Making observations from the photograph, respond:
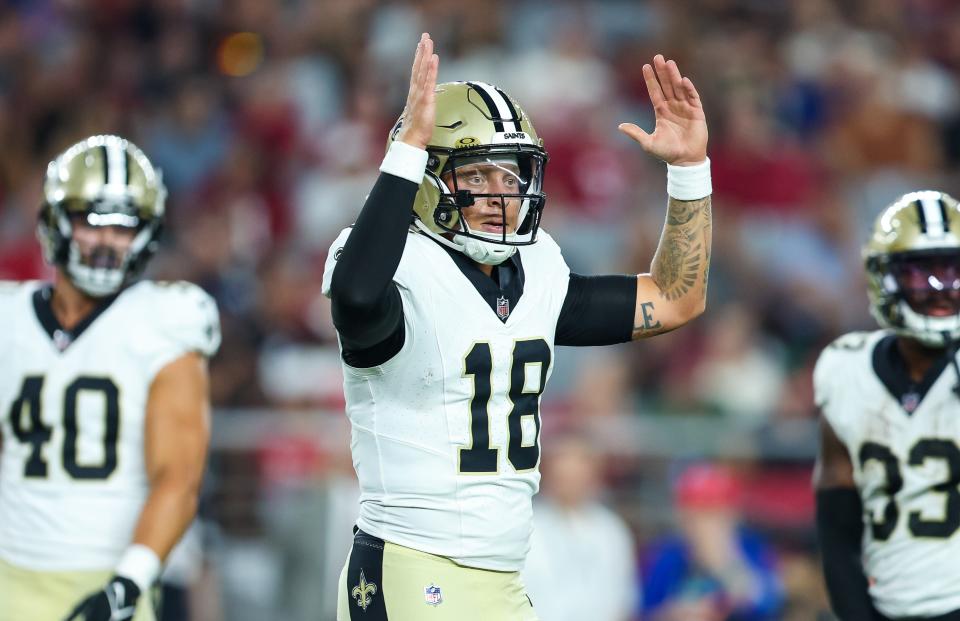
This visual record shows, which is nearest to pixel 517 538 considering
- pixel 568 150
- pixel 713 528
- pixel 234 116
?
pixel 713 528

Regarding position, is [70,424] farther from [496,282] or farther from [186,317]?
[496,282]

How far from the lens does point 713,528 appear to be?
6758 millimetres

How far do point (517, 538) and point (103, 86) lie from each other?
7291 millimetres

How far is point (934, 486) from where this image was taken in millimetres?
4758

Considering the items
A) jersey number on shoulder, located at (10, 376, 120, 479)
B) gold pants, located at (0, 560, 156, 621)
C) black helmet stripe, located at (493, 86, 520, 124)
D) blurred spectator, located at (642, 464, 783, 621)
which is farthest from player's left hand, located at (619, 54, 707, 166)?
blurred spectator, located at (642, 464, 783, 621)

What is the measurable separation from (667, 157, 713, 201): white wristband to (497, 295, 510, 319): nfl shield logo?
24.6 inches

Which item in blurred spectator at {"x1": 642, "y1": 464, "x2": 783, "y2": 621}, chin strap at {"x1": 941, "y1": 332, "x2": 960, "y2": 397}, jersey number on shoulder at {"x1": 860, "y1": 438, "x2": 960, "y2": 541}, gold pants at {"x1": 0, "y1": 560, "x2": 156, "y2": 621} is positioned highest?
chin strap at {"x1": 941, "y1": 332, "x2": 960, "y2": 397}

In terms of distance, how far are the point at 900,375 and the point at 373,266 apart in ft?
6.75

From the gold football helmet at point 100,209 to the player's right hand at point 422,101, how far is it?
1.55 m

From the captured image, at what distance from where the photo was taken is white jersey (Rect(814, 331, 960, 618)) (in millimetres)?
4719

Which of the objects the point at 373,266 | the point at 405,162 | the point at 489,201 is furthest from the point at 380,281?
the point at 489,201

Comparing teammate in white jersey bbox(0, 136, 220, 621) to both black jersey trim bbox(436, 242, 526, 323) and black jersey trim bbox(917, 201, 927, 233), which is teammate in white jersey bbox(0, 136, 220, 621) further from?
black jersey trim bbox(917, 201, 927, 233)

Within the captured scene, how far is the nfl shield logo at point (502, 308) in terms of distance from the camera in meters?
4.06

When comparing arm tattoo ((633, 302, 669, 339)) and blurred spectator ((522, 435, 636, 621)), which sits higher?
arm tattoo ((633, 302, 669, 339))
